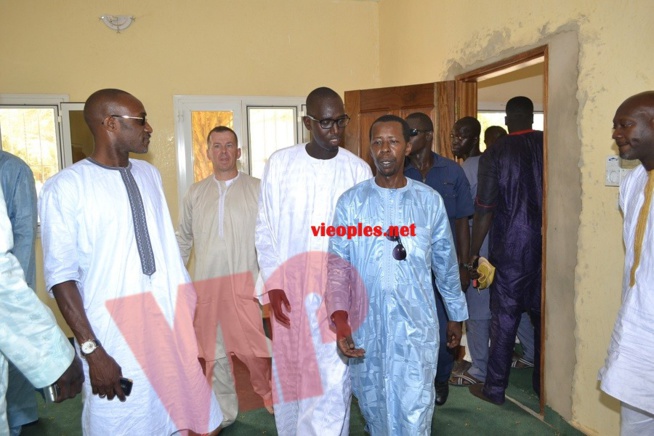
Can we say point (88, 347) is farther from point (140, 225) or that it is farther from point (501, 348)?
point (501, 348)

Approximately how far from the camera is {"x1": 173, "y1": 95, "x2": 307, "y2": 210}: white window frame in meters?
5.62

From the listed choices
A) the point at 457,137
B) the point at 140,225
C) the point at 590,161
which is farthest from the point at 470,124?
the point at 140,225

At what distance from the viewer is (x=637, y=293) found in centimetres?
200

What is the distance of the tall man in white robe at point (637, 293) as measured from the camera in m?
1.97

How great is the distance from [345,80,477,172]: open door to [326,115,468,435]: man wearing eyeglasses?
2.17 meters

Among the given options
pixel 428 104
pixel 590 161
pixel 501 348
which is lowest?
pixel 501 348

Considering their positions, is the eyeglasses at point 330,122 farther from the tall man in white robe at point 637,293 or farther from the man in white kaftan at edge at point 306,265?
the tall man in white robe at point 637,293

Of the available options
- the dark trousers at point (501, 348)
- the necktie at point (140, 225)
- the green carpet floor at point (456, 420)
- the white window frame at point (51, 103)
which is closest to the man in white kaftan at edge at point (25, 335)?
the necktie at point (140, 225)

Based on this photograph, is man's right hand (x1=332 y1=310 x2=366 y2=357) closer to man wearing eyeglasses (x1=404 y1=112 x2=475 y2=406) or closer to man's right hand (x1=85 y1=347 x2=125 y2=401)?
man's right hand (x1=85 y1=347 x2=125 y2=401)

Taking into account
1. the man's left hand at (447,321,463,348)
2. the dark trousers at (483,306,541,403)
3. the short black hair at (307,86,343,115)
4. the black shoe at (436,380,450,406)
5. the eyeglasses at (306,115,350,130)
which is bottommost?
the black shoe at (436,380,450,406)

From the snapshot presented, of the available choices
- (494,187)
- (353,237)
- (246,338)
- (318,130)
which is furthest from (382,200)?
(246,338)

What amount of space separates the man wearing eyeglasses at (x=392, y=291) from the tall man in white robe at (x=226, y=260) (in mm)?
1366

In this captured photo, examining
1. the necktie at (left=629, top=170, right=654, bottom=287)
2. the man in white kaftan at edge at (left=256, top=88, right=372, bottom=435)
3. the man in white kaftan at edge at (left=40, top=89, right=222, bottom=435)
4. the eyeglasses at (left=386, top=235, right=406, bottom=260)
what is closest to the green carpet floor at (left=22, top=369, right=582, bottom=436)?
the man in white kaftan at edge at (left=256, top=88, right=372, bottom=435)

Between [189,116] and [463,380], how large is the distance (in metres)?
4.07
